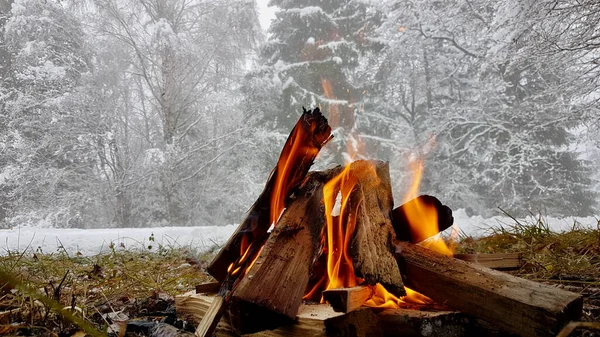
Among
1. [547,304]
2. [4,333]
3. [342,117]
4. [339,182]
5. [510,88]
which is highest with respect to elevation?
[510,88]

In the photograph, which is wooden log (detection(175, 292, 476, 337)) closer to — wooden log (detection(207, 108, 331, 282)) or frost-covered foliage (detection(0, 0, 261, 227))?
wooden log (detection(207, 108, 331, 282))

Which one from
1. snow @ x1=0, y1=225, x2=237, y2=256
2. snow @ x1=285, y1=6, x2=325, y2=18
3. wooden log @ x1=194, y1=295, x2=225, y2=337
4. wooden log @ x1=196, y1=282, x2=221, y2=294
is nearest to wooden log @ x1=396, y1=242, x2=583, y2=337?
wooden log @ x1=194, y1=295, x2=225, y2=337

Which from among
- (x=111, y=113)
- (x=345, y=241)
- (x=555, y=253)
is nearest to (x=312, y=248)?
(x=345, y=241)

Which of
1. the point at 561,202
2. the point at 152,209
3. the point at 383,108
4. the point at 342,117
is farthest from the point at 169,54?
the point at 561,202

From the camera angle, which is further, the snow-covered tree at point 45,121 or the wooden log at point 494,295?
the snow-covered tree at point 45,121

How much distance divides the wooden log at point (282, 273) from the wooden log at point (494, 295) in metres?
0.42

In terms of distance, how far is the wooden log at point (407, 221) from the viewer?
1.86 meters

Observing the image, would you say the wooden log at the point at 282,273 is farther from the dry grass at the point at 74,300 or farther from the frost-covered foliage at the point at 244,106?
the frost-covered foliage at the point at 244,106

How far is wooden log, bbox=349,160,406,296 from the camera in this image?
1.41m

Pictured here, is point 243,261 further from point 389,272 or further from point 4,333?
point 4,333

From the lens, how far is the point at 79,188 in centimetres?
1414

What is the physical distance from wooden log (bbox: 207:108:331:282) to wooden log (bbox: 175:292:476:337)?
0.43m

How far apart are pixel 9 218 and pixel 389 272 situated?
649 inches

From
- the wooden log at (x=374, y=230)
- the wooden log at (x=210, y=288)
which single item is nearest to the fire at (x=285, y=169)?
the wooden log at (x=374, y=230)
